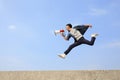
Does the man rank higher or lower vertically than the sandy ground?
higher

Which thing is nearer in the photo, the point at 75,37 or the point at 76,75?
the point at 76,75

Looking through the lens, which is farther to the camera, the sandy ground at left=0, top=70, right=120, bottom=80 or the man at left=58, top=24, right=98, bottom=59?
the man at left=58, top=24, right=98, bottom=59

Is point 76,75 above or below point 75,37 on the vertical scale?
below

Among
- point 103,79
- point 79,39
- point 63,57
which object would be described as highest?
point 79,39

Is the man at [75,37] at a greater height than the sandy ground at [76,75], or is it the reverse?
the man at [75,37]

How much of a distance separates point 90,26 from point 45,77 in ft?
8.85

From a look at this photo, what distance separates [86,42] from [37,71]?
7.37 feet

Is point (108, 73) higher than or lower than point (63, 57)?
lower

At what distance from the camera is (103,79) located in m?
8.00

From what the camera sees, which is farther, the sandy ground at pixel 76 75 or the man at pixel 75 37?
the man at pixel 75 37

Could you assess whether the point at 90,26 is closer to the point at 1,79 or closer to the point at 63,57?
the point at 63,57

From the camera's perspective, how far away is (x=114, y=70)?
815 cm

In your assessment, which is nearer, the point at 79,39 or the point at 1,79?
the point at 1,79

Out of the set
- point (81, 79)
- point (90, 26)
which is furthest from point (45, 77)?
point (90, 26)
